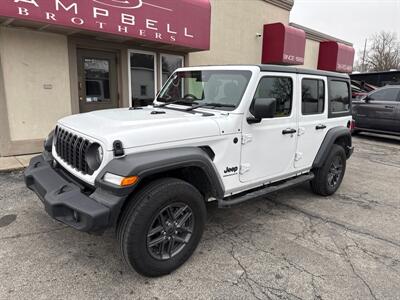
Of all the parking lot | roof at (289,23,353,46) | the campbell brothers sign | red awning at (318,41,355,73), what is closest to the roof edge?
roof at (289,23,353,46)

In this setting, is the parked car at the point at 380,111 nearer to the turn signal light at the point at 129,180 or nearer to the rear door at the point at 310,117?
the rear door at the point at 310,117

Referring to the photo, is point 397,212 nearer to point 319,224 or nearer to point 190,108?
point 319,224

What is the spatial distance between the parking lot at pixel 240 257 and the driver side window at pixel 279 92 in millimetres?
1399

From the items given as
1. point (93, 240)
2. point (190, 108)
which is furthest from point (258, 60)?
point (93, 240)

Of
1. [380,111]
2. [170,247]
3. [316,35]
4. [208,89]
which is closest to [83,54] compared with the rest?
[208,89]

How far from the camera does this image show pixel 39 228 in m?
3.58

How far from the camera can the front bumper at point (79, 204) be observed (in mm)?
2340

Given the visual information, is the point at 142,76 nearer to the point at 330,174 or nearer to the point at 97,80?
the point at 97,80

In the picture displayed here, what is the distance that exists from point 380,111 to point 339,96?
6.16 metres

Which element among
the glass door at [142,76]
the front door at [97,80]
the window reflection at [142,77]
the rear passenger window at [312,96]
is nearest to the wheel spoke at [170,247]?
the rear passenger window at [312,96]

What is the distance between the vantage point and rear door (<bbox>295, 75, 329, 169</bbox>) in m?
4.16

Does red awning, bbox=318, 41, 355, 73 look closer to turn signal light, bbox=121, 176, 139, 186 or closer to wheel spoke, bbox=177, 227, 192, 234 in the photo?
wheel spoke, bbox=177, 227, 192, 234

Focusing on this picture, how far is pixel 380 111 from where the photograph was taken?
1002cm

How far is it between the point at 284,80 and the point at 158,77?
5.61 m
